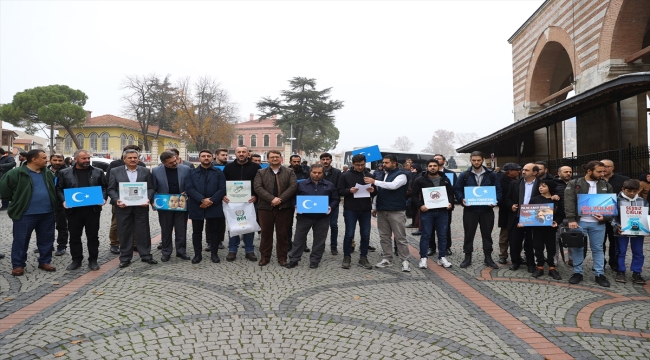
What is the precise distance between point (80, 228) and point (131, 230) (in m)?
0.74

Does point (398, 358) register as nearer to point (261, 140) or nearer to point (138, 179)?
point (138, 179)

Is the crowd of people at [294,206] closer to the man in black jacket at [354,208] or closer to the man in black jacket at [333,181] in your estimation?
the man in black jacket at [354,208]

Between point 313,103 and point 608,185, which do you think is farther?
point 313,103

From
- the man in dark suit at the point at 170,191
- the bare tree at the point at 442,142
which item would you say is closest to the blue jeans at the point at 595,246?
the man in dark suit at the point at 170,191

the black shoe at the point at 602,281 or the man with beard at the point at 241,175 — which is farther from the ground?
the man with beard at the point at 241,175

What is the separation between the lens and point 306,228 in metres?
7.23

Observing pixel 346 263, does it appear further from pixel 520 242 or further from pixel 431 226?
pixel 520 242

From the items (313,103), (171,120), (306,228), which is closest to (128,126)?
(171,120)

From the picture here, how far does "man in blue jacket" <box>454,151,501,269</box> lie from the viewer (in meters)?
7.16

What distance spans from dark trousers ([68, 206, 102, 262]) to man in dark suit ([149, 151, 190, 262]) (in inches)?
40.4

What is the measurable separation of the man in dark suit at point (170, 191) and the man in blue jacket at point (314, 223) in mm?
1993

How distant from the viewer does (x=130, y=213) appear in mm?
7164

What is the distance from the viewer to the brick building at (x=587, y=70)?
42.5 feet

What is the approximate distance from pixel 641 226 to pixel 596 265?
78 cm
